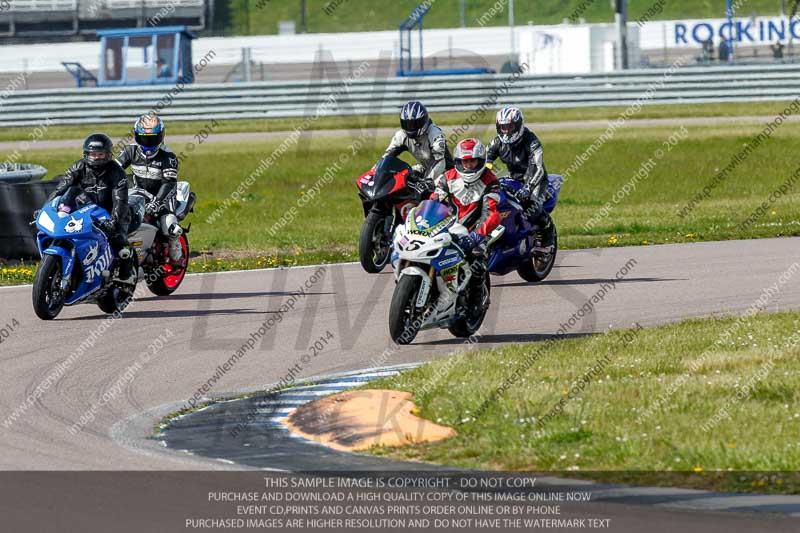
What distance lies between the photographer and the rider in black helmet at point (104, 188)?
1315 centimetres

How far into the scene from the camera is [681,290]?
14.2 m

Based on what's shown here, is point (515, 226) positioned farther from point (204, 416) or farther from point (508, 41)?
point (508, 41)

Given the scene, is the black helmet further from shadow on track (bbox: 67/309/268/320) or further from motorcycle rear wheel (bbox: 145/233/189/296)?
motorcycle rear wheel (bbox: 145/233/189/296)

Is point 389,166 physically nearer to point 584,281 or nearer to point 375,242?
point 375,242

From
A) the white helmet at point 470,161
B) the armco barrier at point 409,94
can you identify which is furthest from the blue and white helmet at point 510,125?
the armco barrier at point 409,94

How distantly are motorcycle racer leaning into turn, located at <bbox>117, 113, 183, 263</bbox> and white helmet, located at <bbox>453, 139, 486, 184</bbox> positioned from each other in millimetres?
3476

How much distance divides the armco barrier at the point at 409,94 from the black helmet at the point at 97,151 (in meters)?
21.4

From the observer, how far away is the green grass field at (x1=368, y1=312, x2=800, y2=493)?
714 centimetres

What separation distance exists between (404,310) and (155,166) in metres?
4.85

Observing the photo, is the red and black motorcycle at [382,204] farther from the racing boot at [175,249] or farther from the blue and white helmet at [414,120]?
the racing boot at [175,249]

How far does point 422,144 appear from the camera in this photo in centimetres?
1623

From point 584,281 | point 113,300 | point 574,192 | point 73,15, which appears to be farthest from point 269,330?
point 73,15

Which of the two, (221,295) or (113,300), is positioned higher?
(113,300)

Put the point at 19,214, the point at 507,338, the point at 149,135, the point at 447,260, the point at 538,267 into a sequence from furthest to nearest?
the point at 19,214 → the point at 538,267 → the point at 149,135 → the point at 507,338 → the point at 447,260
